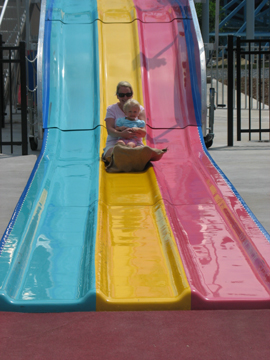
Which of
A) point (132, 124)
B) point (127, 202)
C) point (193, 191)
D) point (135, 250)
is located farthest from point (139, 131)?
point (135, 250)

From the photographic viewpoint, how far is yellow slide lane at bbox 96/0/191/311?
3.37 meters

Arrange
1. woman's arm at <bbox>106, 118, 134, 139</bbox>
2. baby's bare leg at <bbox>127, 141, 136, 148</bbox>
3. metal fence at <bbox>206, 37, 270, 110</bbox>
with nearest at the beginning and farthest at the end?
1. baby's bare leg at <bbox>127, 141, 136, 148</bbox>
2. woman's arm at <bbox>106, 118, 134, 139</bbox>
3. metal fence at <bbox>206, 37, 270, 110</bbox>

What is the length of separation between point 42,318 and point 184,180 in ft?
10.1

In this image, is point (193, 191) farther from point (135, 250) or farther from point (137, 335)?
point (137, 335)

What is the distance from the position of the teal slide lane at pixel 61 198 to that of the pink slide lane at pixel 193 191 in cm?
72

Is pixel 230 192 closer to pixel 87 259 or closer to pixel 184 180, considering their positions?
pixel 184 180

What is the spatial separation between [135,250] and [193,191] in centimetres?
158

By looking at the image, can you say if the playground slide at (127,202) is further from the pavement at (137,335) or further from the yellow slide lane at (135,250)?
the pavement at (137,335)

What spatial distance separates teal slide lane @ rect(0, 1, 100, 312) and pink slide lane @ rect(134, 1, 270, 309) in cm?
72

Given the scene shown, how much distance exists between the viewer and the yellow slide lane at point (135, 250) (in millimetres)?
3373

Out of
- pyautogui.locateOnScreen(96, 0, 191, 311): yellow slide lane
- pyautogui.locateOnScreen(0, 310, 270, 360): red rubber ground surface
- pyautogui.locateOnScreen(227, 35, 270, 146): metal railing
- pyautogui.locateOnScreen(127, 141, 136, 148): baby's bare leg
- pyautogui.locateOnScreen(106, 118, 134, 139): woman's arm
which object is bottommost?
pyautogui.locateOnScreen(0, 310, 270, 360): red rubber ground surface

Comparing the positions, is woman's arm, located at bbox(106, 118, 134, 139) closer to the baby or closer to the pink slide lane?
the baby

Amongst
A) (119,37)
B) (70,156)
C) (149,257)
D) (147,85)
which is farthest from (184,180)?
(119,37)

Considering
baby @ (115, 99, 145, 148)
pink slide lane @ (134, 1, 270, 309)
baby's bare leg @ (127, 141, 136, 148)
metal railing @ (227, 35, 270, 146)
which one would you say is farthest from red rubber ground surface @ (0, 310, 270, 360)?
metal railing @ (227, 35, 270, 146)
